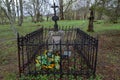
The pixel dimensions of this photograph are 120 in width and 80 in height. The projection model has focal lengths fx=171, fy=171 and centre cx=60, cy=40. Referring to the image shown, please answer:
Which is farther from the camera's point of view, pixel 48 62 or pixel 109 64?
pixel 109 64

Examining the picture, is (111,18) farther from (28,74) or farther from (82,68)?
(28,74)

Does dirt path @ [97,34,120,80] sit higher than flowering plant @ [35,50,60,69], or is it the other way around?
flowering plant @ [35,50,60,69]

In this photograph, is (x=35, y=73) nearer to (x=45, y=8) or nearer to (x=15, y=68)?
(x=15, y=68)

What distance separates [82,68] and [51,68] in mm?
1016

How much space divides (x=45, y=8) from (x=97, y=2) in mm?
28453

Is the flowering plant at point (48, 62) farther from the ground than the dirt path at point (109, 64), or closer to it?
farther from the ground

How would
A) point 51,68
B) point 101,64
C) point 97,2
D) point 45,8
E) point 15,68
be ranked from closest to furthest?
point 51,68
point 15,68
point 101,64
point 97,2
point 45,8

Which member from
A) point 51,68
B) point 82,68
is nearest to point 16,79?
point 51,68

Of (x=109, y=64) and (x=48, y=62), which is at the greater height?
(x=48, y=62)

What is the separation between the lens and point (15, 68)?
5.82 meters

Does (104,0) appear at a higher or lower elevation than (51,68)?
higher

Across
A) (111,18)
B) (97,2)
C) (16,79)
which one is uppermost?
(97,2)

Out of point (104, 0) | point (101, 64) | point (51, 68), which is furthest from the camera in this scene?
point (104, 0)

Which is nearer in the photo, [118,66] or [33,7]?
[118,66]
